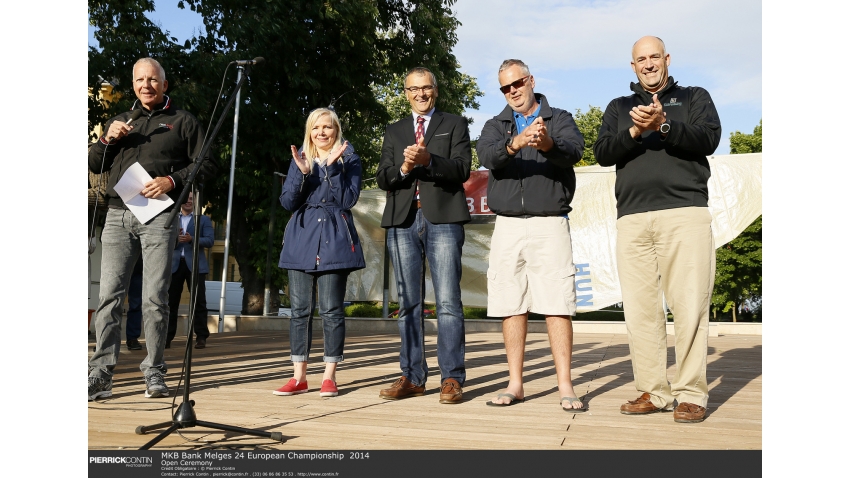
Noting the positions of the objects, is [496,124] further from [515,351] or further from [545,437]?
[545,437]

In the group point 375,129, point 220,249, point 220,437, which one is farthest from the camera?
point 220,249

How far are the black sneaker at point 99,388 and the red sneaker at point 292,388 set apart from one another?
0.97 meters

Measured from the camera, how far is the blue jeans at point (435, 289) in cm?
472

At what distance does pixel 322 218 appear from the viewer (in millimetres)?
4922

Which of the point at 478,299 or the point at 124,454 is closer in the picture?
the point at 124,454

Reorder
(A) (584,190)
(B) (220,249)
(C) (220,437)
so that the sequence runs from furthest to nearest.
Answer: (B) (220,249)
(A) (584,190)
(C) (220,437)

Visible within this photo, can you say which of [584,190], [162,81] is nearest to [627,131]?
[162,81]

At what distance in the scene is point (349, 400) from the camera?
4.66 metres

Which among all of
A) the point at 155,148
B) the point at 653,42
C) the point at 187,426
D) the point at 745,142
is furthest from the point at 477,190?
the point at 745,142

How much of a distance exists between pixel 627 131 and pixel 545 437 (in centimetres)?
168

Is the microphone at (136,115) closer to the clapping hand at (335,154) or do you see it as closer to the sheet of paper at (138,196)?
the sheet of paper at (138,196)

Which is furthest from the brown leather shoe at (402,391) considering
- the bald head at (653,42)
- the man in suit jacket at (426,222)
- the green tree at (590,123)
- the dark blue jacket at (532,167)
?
the green tree at (590,123)

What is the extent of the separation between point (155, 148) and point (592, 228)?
8788 mm

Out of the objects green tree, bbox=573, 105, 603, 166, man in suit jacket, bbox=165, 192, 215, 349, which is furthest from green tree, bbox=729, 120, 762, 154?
man in suit jacket, bbox=165, 192, 215, 349
